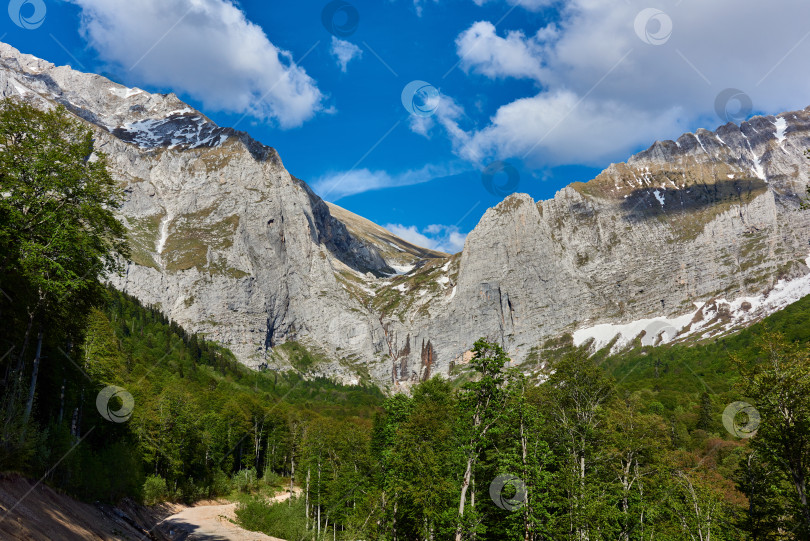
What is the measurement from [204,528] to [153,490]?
7.21 meters

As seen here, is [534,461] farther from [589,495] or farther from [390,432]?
[390,432]

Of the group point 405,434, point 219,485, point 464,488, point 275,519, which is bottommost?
point 219,485

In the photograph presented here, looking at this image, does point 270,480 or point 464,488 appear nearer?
point 464,488

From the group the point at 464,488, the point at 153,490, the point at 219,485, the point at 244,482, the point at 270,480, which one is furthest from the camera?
the point at 270,480

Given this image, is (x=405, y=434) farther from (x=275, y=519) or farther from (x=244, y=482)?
(x=244, y=482)

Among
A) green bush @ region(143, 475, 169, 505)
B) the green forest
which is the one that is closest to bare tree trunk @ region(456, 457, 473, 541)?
the green forest

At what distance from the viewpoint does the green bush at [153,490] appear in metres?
43.2

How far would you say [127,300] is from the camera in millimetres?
169125

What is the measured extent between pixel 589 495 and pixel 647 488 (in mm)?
9100

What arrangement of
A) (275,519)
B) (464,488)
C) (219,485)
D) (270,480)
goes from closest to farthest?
(464,488)
(275,519)
(219,485)
(270,480)

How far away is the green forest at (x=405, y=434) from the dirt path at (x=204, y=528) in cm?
224

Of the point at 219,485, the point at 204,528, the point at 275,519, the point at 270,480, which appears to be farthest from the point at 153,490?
the point at 270,480

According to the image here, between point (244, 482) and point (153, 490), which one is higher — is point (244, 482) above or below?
below

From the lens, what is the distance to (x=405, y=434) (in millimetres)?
30438
